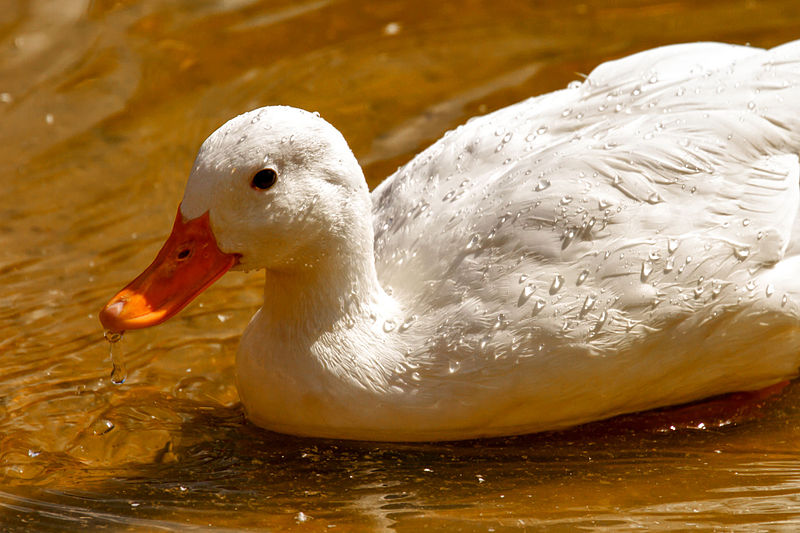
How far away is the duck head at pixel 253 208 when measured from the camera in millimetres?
3930

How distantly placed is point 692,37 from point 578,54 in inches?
31.1

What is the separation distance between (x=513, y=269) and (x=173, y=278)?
→ 4.11 ft

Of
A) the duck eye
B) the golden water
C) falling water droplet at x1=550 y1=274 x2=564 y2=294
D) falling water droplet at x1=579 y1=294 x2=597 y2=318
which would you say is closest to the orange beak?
the duck eye

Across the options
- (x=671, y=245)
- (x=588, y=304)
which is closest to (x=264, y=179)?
(x=588, y=304)

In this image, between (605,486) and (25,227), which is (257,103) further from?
(605,486)

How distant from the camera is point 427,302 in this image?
4348mm

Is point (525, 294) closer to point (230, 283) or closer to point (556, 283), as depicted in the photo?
point (556, 283)

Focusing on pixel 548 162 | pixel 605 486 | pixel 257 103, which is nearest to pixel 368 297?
pixel 548 162

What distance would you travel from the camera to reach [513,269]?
13.8ft

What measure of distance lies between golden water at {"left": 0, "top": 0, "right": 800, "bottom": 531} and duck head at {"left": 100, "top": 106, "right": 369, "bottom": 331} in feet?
2.36

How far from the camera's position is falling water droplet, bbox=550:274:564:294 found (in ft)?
13.6

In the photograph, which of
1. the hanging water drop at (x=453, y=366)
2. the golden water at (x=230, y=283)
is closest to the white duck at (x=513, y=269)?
the hanging water drop at (x=453, y=366)

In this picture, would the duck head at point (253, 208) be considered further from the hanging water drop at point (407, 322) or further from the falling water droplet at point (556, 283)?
the falling water droplet at point (556, 283)

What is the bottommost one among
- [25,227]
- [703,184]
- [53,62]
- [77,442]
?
[77,442]
